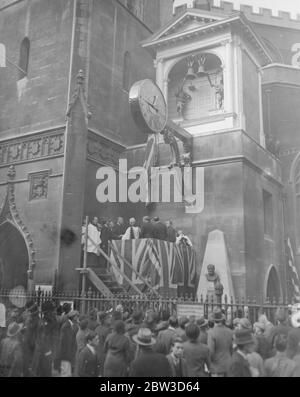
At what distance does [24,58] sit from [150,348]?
58.4 ft

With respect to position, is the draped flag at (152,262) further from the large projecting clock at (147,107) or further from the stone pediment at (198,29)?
the stone pediment at (198,29)

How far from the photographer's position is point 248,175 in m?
19.1

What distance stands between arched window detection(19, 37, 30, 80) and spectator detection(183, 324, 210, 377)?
16744mm

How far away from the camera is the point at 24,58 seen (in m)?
20.8

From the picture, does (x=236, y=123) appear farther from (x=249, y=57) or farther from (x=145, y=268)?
(x=145, y=268)

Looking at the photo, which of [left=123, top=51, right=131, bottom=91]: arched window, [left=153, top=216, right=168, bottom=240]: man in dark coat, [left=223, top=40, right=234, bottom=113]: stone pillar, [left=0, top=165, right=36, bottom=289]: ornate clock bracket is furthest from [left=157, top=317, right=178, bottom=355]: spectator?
[left=123, top=51, right=131, bottom=91]: arched window

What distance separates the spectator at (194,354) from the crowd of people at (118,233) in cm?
936

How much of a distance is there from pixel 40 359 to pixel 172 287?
28.2 feet

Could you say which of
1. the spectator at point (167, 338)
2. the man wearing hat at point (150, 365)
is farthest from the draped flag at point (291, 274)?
the man wearing hat at point (150, 365)

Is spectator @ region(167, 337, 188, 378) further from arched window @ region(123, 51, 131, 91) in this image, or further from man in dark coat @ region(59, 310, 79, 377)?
arched window @ region(123, 51, 131, 91)

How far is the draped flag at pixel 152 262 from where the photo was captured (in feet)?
50.8

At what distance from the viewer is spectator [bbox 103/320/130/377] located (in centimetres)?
687

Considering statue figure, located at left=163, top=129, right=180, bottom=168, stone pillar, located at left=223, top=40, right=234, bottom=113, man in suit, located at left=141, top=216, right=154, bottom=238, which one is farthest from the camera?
stone pillar, located at left=223, top=40, right=234, bottom=113
